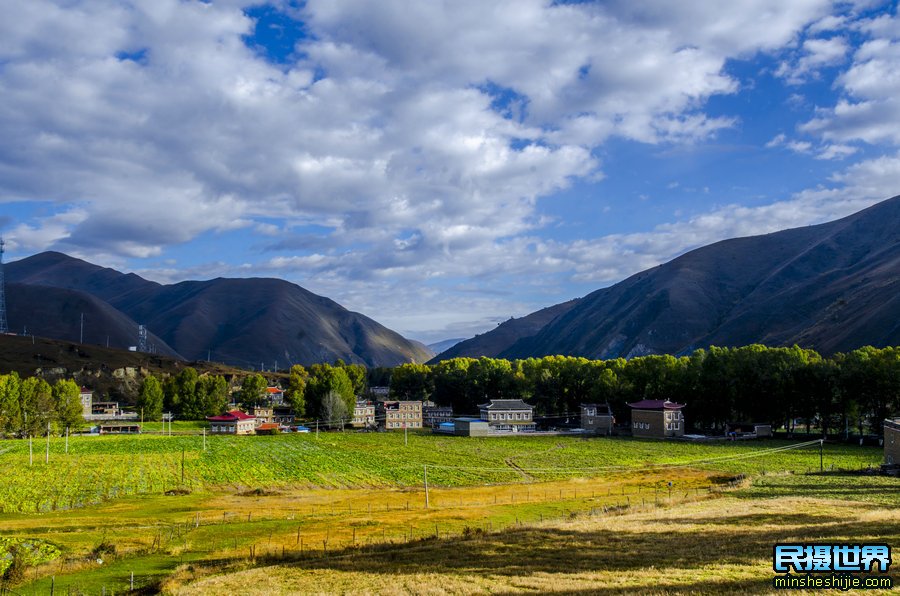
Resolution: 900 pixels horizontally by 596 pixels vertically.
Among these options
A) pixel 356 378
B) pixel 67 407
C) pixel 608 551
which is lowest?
pixel 608 551

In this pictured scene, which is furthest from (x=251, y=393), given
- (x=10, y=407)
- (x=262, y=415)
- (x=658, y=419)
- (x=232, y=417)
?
(x=658, y=419)

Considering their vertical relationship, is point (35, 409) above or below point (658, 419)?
above

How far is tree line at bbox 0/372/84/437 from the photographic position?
92938 millimetres

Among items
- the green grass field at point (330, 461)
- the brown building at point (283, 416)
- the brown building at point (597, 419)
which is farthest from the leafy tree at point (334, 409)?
the brown building at point (597, 419)

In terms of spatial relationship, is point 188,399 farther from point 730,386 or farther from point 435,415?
point 730,386

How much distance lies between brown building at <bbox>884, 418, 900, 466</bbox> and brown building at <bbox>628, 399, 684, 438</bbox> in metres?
36.4

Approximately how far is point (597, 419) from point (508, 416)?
621 inches

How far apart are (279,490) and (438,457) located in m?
26.9

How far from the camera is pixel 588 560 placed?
28719 mm

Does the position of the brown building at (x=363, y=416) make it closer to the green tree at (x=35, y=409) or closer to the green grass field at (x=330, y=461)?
the green grass field at (x=330, y=461)

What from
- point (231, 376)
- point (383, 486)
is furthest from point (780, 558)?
point (231, 376)

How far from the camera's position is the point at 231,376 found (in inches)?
7008

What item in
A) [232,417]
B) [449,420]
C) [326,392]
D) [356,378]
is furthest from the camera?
[356,378]

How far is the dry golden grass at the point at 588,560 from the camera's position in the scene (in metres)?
24.5
